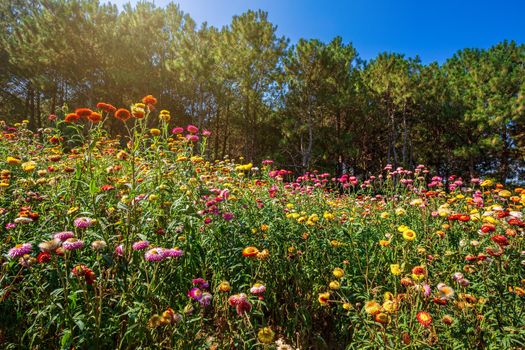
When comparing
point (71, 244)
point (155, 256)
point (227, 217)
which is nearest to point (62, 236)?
point (71, 244)

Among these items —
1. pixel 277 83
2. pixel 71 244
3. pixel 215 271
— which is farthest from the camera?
pixel 277 83

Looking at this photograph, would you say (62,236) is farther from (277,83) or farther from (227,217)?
(277,83)

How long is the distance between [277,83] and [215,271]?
14.5 m

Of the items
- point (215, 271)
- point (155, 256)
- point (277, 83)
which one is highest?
point (277, 83)

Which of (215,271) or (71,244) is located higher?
(71,244)

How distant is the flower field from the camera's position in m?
1.40

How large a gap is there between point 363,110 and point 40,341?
1641 cm

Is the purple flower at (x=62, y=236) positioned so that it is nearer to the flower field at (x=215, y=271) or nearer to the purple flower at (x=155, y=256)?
the flower field at (x=215, y=271)

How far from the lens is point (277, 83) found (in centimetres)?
1520

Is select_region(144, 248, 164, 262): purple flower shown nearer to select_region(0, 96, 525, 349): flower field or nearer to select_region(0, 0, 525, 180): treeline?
select_region(0, 96, 525, 349): flower field

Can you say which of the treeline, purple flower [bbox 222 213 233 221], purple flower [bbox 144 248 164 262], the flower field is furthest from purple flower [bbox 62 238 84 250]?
the treeline

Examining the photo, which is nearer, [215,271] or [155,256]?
[155,256]

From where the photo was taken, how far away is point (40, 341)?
1.51 m

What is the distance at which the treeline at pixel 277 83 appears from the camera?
13555 millimetres
